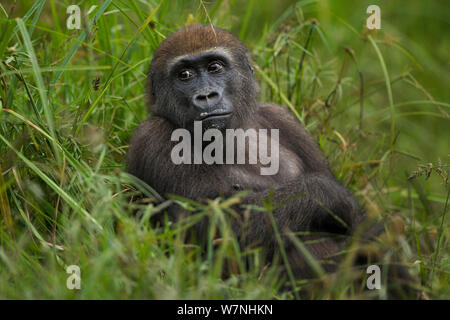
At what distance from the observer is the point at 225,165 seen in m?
4.52

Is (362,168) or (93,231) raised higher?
(362,168)

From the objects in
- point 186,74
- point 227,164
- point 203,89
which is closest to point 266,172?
point 227,164

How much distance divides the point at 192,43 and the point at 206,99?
52 centimetres

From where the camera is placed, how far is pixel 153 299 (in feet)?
10.5

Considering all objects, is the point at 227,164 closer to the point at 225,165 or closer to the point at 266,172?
the point at 225,165

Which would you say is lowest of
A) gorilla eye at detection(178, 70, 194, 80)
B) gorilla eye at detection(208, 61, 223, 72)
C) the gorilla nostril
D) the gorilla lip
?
the gorilla lip

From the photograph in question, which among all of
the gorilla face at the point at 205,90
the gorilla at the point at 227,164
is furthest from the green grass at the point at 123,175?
the gorilla face at the point at 205,90

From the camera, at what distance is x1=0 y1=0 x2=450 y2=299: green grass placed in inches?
132

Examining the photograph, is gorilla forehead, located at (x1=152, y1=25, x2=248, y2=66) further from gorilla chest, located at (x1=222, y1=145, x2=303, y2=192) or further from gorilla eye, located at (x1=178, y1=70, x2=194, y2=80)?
gorilla chest, located at (x1=222, y1=145, x2=303, y2=192)

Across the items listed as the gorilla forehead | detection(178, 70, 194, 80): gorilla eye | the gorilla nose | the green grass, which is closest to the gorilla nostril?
the gorilla nose
